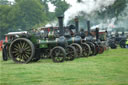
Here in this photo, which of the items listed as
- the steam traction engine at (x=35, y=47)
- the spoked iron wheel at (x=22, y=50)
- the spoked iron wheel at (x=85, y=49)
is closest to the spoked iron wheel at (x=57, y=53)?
the steam traction engine at (x=35, y=47)

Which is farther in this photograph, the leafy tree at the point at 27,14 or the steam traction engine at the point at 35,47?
the leafy tree at the point at 27,14

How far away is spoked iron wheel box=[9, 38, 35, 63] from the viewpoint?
37.7 ft

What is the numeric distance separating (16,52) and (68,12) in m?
13.3

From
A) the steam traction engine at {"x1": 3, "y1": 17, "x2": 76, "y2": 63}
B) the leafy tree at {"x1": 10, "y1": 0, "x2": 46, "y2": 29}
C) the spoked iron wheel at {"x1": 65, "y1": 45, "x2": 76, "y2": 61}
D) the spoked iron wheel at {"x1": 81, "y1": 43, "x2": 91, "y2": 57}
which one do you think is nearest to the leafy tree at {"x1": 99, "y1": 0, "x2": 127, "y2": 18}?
the leafy tree at {"x1": 10, "y1": 0, "x2": 46, "y2": 29}

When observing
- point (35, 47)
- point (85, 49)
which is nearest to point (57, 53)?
point (35, 47)

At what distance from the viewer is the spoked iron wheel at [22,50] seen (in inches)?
453

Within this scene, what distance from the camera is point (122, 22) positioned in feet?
232

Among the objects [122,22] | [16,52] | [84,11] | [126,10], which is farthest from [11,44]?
[122,22]

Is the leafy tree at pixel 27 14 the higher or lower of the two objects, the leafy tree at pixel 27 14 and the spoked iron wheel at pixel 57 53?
the higher

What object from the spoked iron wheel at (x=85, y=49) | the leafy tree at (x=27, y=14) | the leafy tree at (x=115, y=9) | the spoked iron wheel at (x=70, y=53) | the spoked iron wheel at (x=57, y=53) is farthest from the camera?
the leafy tree at (x=27, y=14)

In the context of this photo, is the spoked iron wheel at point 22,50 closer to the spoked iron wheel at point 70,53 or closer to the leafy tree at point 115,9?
the spoked iron wheel at point 70,53

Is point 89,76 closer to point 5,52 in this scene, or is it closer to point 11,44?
point 11,44

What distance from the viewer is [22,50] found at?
38.3 ft

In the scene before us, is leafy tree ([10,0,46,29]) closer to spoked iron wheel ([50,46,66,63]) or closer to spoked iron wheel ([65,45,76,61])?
spoked iron wheel ([65,45,76,61])
